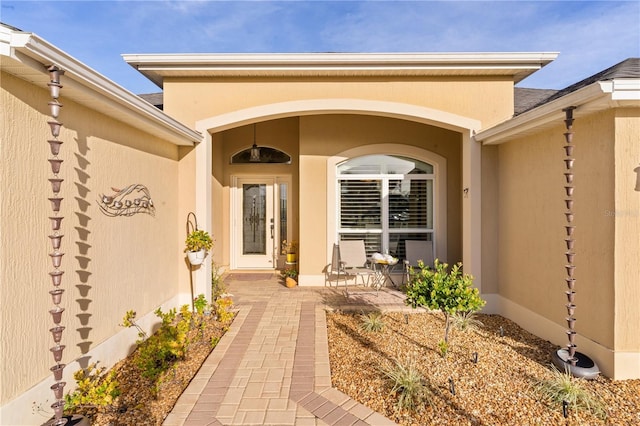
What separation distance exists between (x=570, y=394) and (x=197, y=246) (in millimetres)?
5006

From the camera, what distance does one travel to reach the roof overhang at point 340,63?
5.08 metres

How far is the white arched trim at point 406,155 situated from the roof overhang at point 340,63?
1.85 meters

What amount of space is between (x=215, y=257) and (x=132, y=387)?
179 inches

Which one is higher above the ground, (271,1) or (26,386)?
(271,1)

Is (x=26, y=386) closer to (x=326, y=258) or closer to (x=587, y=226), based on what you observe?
(x=326, y=258)

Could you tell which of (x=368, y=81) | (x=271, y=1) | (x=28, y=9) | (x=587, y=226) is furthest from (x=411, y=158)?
(x=28, y=9)

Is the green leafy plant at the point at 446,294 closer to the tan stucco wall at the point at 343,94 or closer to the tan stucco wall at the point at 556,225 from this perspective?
the tan stucco wall at the point at 556,225

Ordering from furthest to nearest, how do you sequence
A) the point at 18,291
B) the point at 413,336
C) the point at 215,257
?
the point at 215,257 → the point at 413,336 → the point at 18,291

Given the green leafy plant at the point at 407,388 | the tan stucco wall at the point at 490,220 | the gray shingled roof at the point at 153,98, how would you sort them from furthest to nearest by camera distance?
the gray shingled roof at the point at 153,98, the tan stucco wall at the point at 490,220, the green leafy plant at the point at 407,388

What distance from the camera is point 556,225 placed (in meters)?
4.01

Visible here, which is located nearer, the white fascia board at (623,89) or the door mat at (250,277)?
the white fascia board at (623,89)

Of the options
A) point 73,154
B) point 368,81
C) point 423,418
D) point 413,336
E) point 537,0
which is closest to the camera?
point 423,418

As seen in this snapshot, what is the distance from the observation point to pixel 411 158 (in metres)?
7.00

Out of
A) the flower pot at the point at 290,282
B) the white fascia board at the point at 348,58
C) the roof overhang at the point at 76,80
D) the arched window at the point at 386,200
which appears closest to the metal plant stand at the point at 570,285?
the white fascia board at the point at 348,58
